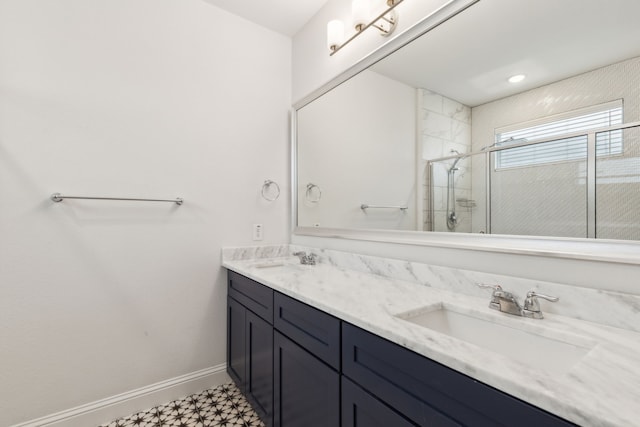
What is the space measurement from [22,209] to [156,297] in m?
0.74

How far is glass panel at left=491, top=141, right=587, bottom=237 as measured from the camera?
0.90 metres

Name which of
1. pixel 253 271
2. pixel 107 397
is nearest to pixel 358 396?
pixel 253 271

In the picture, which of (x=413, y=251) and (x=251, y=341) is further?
(x=251, y=341)

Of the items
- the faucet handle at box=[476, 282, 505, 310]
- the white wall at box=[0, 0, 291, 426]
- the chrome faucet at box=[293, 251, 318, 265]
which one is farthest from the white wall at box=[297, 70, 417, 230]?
the faucet handle at box=[476, 282, 505, 310]

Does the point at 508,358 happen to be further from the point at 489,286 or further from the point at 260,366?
the point at 260,366

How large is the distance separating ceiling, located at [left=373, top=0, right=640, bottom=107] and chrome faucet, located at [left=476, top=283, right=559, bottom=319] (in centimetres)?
67

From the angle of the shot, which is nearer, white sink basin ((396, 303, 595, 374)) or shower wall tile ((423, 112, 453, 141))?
white sink basin ((396, 303, 595, 374))

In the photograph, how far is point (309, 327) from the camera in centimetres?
111

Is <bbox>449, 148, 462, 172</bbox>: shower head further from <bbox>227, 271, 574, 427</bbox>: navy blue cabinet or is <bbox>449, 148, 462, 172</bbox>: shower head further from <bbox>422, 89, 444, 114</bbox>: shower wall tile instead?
<bbox>227, 271, 574, 427</bbox>: navy blue cabinet

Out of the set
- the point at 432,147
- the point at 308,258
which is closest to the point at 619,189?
the point at 432,147

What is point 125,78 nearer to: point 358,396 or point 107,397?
point 107,397

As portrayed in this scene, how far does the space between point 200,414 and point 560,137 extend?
2.04m

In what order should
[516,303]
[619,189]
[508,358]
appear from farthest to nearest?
[516,303], [619,189], [508,358]

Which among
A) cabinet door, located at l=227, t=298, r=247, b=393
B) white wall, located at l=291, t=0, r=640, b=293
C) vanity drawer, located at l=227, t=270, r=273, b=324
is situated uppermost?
white wall, located at l=291, t=0, r=640, b=293
